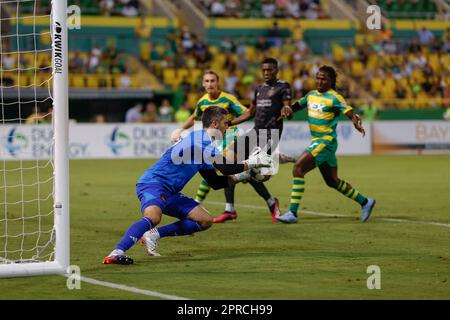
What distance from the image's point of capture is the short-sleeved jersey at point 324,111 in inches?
521

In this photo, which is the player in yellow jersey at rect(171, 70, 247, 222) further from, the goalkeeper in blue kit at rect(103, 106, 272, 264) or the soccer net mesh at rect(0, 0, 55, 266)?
the goalkeeper in blue kit at rect(103, 106, 272, 264)

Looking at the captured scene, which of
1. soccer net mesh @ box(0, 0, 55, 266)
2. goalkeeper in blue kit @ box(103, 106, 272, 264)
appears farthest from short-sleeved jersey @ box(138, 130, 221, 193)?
soccer net mesh @ box(0, 0, 55, 266)

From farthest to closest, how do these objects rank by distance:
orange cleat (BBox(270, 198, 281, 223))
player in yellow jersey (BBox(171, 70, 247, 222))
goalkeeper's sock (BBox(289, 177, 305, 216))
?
player in yellow jersey (BBox(171, 70, 247, 222))
orange cleat (BBox(270, 198, 281, 223))
goalkeeper's sock (BBox(289, 177, 305, 216))

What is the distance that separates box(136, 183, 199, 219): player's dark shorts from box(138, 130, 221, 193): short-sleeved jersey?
7 cm

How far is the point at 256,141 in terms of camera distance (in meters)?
13.7

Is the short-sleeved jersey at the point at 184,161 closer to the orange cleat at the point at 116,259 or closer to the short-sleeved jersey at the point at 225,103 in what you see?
the orange cleat at the point at 116,259

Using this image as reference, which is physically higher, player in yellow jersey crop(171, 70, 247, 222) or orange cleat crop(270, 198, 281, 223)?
player in yellow jersey crop(171, 70, 247, 222)

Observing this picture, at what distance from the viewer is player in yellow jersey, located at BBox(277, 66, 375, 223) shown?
13.2m

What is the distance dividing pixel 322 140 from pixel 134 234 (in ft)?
15.4

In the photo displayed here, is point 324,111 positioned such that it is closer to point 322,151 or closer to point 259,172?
point 322,151

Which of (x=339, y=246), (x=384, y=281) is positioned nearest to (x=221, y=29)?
(x=339, y=246)

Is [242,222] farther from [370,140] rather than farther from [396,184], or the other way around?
[370,140]

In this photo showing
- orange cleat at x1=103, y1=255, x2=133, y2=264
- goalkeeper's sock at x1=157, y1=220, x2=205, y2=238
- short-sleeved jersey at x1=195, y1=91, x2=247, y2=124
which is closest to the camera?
orange cleat at x1=103, y1=255, x2=133, y2=264

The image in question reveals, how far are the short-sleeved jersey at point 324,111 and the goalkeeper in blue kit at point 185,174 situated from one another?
3731 mm
